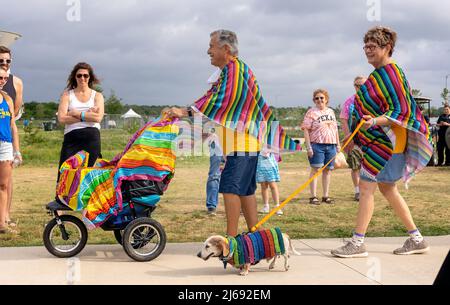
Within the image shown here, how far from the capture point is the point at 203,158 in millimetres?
23672

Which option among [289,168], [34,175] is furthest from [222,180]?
[289,168]

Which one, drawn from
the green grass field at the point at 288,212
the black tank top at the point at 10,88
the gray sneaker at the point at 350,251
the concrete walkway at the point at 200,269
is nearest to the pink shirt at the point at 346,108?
the green grass field at the point at 288,212

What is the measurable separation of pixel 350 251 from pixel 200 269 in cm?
143

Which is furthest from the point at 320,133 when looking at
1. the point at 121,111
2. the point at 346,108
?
the point at 121,111

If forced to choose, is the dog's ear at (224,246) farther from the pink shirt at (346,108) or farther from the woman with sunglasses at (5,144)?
the pink shirt at (346,108)

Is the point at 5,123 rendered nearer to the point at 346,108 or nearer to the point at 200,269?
the point at 200,269

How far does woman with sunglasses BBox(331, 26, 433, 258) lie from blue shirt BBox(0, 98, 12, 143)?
390cm

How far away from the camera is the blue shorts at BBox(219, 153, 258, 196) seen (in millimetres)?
5152

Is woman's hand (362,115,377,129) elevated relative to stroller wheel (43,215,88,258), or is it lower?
elevated

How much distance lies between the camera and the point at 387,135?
5.52m

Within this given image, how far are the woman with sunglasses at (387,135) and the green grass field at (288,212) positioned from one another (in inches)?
55.0

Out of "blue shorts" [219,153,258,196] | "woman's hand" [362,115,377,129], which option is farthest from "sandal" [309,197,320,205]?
"blue shorts" [219,153,258,196]

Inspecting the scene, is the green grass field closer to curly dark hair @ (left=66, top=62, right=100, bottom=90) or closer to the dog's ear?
curly dark hair @ (left=66, top=62, right=100, bottom=90)
